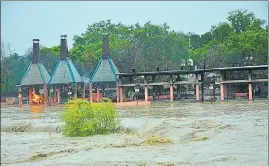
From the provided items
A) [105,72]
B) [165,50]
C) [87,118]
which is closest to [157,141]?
[87,118]

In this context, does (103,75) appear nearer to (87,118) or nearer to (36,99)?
(36,99)

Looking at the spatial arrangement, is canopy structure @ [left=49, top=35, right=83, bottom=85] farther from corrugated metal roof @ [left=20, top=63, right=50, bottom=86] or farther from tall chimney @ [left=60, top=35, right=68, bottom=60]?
corrugated metal roof @ [left=20, top=63, right=50, bottom=86]

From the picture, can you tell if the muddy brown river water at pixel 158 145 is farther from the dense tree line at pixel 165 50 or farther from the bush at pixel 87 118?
the dense tree line at pixel 165 50

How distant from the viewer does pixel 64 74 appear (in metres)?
54.5

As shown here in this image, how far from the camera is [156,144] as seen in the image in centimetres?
1867

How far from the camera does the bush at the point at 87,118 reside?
23.0m

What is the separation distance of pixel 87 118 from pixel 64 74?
1243 inches

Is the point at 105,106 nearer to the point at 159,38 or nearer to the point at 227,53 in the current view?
the point at 227,53

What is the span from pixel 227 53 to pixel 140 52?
13026mm

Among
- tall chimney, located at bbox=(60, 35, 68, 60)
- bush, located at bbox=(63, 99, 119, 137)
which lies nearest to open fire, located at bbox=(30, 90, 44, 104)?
tall chimney, located at bbox=(60, 35, 68, 60)

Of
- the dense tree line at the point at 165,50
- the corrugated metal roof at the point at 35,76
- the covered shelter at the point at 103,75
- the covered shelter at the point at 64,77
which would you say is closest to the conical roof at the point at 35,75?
the corrugated metal roof at the point at 35,76

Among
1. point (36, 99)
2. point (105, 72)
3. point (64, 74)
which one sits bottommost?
point (36, 99)

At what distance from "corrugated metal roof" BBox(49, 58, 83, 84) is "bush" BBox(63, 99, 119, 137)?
98.0 ft

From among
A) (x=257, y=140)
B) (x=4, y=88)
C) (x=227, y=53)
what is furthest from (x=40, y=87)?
(x=257, y=140)
